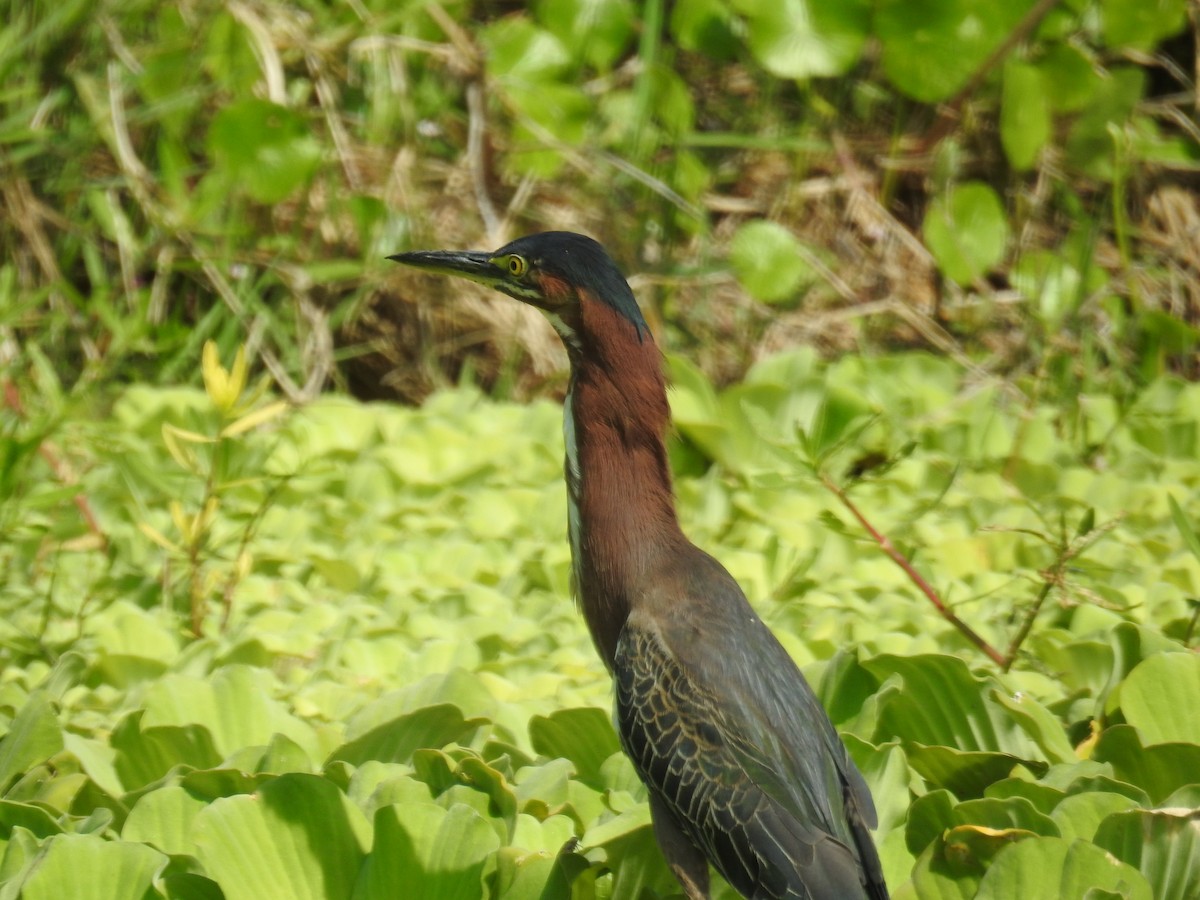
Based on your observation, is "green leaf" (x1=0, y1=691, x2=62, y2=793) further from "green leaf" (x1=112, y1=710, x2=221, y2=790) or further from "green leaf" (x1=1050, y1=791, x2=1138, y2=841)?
"green leaf" (x1=1050, y1=791, x2=1138, y2=841)

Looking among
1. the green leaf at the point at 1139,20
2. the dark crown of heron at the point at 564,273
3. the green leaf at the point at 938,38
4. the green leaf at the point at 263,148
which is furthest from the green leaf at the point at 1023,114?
the dark crown of heron at the point at 564,273

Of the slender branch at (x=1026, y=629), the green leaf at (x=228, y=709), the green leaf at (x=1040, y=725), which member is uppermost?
the slender branch at (x=1026, y=629)

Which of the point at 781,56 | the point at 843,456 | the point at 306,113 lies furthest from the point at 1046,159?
the point at 306,113

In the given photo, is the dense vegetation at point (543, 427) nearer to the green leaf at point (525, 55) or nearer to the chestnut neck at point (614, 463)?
the green leaf at point (525, 55)

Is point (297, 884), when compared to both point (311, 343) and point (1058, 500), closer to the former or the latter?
point (1058, 500)

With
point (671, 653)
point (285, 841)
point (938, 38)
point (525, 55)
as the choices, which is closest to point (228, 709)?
point (285, 841)

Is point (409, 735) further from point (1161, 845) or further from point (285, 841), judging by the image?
point (1161, 845)

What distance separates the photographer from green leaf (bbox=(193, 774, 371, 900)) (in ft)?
5.16

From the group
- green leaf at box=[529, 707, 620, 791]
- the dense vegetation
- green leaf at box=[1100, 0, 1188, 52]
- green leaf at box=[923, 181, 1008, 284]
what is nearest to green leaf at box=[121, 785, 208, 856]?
the dense vegetation

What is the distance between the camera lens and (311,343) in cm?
394

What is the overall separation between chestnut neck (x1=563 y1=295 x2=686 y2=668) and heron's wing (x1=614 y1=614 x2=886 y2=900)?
0.14 meters

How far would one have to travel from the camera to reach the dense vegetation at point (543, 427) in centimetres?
171

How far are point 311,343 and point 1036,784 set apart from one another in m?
2.69

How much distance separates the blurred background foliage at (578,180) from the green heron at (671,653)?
1.84m
